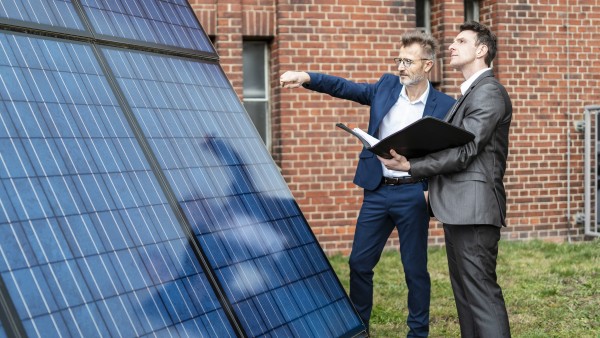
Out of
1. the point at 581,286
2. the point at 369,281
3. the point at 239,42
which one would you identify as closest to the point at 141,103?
the point at 369,281

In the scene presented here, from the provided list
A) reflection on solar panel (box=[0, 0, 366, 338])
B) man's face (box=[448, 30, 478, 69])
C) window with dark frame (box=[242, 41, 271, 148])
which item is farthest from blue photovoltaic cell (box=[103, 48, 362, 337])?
window with dark frame (box=[242, 41, 271, 148])

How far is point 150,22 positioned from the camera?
4.42 meters

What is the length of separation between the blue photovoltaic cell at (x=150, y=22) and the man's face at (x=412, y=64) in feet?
4.89

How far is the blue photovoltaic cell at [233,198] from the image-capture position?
3.71 m

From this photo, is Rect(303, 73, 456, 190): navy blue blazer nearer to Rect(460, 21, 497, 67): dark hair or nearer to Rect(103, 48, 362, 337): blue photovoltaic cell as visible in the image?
Rect(460, 21, 497, 67): dark hair

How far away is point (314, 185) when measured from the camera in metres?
10.1

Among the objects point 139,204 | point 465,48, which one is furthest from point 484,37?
point 139,204

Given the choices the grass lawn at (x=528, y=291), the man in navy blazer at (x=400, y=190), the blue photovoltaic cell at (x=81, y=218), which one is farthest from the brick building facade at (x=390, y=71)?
the blue photovoltaic cell at (x=81, y=218)

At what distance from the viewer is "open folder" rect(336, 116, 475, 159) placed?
173 inches

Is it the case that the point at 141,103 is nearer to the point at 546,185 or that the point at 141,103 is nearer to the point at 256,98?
the point at 256,98

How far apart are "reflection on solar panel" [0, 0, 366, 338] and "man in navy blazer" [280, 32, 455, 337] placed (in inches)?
52.7

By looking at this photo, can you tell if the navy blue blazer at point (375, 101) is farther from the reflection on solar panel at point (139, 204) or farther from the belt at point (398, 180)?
the reflection on solar panel at point (139, 204)

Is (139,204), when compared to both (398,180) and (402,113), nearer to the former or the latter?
(398,180)

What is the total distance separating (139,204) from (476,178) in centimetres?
203
